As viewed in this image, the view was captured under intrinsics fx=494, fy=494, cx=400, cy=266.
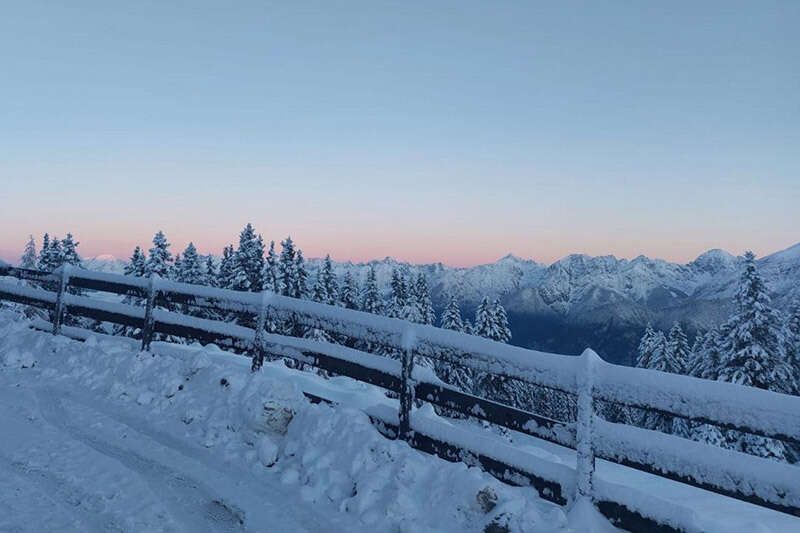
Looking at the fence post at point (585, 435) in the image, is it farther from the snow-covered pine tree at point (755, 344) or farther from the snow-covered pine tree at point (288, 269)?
the snow-covered pine tree at point (288, 269)

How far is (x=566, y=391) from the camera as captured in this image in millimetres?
4957

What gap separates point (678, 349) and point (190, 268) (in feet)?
150

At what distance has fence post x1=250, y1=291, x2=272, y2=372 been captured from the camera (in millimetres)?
7841

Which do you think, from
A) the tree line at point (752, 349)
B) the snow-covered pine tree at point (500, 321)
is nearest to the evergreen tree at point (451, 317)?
the snow-covered pine tree at point (500, 321)

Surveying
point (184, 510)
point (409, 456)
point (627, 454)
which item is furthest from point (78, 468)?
point (627, 454)

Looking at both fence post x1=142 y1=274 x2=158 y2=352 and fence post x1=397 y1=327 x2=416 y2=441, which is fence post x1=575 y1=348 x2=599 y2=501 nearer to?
fence post x1=397 y1=327 x2=416 y2=441

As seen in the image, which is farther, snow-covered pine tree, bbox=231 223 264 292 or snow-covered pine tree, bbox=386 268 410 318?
snow-covered pine tree, bbox=386 268 410 318

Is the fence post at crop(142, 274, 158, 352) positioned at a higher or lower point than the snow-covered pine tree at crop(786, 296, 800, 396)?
higher

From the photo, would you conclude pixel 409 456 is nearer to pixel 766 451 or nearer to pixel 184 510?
pixel 184 510

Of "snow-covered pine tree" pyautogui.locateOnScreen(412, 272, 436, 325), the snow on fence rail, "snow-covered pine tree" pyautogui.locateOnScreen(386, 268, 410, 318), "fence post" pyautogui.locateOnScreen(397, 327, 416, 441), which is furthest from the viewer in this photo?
"snow-covered pine tree" pyautogui.locateOnScreen(386, 268, 410, 318)

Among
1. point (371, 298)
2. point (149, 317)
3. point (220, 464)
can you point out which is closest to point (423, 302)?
point (371, 298)

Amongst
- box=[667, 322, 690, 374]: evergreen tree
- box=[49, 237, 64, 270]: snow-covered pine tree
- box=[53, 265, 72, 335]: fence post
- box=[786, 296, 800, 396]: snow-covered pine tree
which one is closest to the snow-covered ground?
box=[53, 265, 72, 335]: fence post

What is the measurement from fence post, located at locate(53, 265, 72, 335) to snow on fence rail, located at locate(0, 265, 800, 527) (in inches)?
204

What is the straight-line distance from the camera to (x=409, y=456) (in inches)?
220
